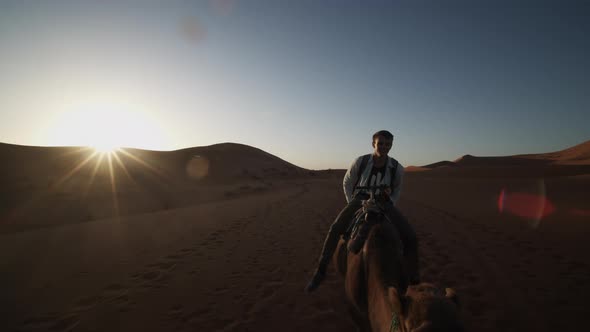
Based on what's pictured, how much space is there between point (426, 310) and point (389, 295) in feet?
1.16

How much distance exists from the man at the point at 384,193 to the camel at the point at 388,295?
0.31m

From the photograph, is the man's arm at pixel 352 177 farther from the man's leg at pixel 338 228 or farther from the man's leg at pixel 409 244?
the man's leg at pixel 409 244

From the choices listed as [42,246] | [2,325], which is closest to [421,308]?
[2,325]

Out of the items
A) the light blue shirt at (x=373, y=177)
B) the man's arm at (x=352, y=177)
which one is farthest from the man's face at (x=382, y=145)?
the man's arm at (x=352, y=177)

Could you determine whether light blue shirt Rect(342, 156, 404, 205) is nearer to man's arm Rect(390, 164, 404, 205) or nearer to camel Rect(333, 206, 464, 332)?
man's arm Rect(390, 164, 404, 205)

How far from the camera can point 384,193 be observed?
3666 mm

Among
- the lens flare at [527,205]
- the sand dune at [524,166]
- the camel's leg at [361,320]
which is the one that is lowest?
the camel's leg at [361,320]

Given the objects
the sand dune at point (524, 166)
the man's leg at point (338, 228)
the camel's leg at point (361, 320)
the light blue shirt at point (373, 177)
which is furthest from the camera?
the sand dune at point (524, 166)

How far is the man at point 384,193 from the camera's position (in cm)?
354

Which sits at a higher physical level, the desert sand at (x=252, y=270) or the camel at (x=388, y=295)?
the camel at (x=388, y=295)

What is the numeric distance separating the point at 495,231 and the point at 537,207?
6447 millimetres

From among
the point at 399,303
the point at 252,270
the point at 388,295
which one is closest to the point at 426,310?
the point at 399,303

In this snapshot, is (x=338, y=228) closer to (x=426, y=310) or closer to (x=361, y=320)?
(x=361, y=320)

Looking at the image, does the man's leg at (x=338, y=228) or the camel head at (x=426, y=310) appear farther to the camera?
the man's leg at (x=338, y=228)
